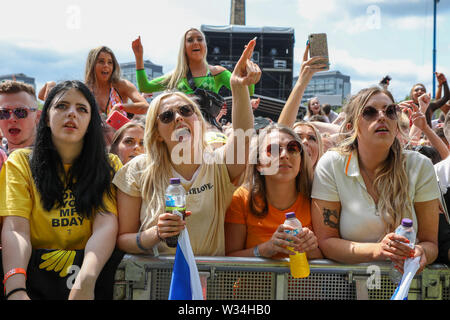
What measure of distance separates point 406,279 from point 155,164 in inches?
62.0

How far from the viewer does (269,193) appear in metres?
2.86

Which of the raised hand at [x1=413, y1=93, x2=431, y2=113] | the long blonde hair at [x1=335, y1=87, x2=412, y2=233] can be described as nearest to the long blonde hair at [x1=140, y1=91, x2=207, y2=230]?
the long blonde hair at [x1=335, y1=87, x2=412, y2=233]

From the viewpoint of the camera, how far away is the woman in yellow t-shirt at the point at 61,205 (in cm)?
229

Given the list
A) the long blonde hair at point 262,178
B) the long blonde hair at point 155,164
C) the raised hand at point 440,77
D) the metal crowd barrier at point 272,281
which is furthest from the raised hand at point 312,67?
the raised hand at point 440,77

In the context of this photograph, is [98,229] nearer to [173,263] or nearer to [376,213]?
[173,263]

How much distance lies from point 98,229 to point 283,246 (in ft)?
3.52

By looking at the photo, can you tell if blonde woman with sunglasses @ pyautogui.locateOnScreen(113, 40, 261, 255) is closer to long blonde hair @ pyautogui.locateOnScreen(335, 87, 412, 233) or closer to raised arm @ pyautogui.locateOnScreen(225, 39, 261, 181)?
raised arm @ pyautogui.locateOnScreen(225, 39, 261, 181)

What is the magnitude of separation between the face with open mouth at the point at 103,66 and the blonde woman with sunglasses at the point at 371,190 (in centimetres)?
298

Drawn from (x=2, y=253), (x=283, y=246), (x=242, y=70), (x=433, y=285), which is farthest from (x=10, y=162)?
(x=433, y=285)

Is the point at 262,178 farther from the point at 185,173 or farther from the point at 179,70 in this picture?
the point at 179,70

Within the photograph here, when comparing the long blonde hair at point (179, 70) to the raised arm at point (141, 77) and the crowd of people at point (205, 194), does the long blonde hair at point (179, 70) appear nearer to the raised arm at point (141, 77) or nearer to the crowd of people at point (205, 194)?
the raised arm at point (141, 77)

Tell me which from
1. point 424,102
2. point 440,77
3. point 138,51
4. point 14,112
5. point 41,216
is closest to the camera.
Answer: point 41,216

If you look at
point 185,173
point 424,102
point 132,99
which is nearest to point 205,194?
point 185,173

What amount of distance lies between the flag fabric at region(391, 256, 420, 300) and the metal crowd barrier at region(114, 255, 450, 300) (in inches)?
3.5
